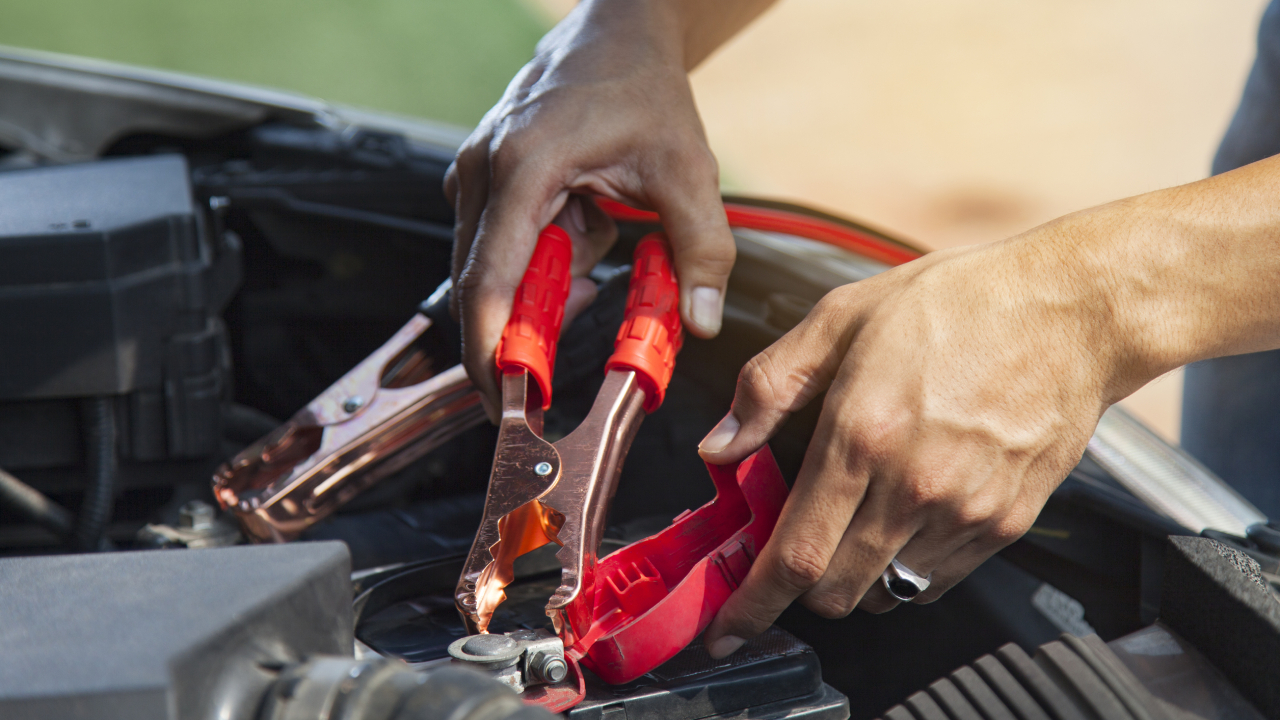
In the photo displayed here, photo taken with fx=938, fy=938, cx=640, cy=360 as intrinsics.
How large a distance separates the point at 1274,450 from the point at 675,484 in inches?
25.7

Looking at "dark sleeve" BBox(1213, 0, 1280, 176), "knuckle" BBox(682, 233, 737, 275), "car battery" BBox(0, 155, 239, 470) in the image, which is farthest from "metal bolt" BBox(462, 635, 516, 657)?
"dark sleeve" BBox(1213, 0, 1280, 176)

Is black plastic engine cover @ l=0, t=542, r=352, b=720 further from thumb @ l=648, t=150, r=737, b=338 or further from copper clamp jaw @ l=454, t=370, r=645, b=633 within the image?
thumb @ l=648, t=150, r=737, b=338

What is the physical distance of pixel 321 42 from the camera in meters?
6.55

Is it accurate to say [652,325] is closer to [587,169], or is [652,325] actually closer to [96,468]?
[587,169]

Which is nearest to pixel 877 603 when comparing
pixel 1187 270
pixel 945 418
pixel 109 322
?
pixel 945 418

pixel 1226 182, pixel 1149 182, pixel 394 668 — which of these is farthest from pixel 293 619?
pixel 1149 182

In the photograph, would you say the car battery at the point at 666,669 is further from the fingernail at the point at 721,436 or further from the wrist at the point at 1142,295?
the wrist at the point at 1142,295

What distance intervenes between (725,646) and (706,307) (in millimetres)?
261

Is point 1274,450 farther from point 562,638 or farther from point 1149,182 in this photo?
point 1149,182

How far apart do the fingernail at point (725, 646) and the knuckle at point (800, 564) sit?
48mm

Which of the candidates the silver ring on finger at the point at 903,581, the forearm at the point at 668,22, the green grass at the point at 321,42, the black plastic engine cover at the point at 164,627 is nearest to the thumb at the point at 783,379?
the silver ring on finger at the point at 903,581

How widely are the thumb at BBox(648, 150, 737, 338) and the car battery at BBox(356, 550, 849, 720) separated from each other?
9.1 inches

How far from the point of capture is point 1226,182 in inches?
19.3

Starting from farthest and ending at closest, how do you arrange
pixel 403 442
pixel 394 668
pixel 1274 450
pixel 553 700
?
pixel 1274 450
pixel 403 442
pixel 553 700
pixel 394 668
